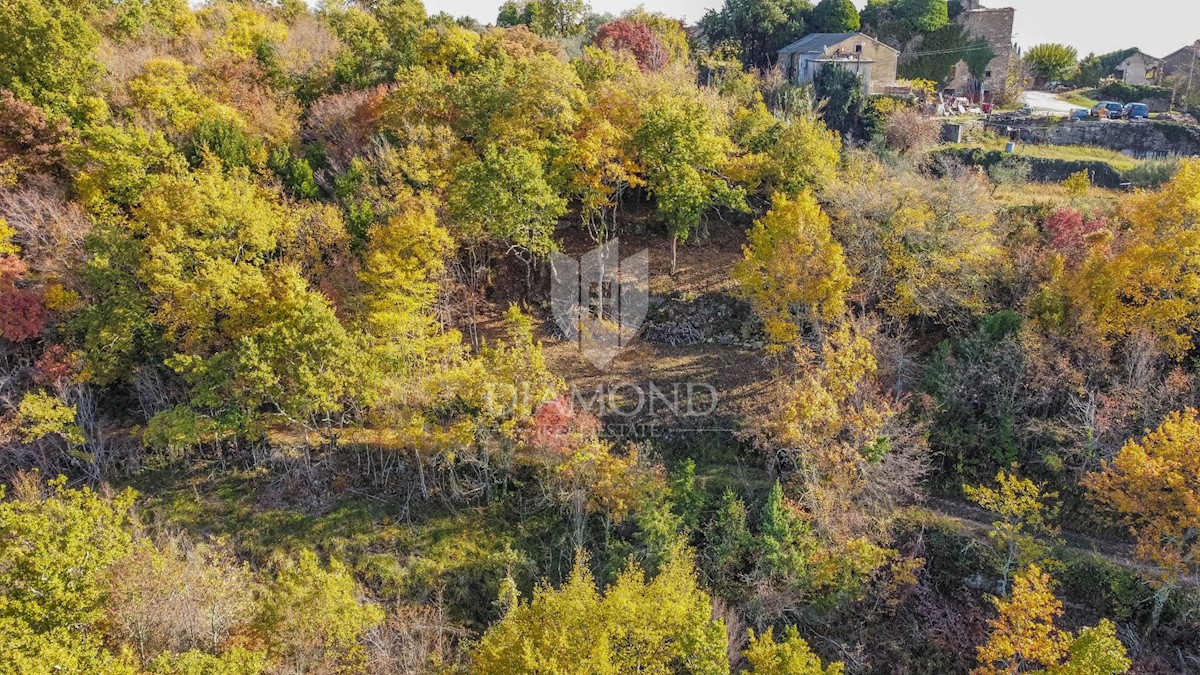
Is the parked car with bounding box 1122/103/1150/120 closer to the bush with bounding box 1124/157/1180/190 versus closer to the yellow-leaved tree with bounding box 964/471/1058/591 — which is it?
the bush with bounding box 1124/157/1180/190

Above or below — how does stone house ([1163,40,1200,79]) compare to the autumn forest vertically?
above

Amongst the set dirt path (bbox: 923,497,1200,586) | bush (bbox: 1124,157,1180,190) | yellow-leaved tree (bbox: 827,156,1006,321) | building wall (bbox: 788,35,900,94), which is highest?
building wall (bbox: 788,35,900,94)

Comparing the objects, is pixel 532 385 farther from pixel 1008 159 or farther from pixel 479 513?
pixel 1008 159

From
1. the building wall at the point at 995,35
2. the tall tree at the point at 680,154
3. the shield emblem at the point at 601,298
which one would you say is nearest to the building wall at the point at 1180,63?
the building wall at the point at 995,35

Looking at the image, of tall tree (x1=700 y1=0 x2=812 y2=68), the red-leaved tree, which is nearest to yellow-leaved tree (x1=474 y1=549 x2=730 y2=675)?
the red-leaved tree

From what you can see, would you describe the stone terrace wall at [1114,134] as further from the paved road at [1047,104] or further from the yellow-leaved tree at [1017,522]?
the yellow-leaved tree at [1017,522]

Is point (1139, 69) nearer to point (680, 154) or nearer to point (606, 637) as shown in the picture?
point (680, 154)

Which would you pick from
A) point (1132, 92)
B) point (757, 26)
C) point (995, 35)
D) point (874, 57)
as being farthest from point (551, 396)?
point (1132, 92)
